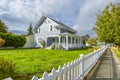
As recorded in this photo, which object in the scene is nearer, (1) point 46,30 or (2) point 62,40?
(2) point 62,40

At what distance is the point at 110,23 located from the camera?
32.0 meters

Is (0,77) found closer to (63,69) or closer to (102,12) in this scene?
(63,69)

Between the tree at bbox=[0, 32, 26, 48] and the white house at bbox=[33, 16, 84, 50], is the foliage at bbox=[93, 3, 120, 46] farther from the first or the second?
the tree at bbox=[0, 32, 26, 48]

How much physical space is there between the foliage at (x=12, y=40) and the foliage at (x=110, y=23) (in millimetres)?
17999

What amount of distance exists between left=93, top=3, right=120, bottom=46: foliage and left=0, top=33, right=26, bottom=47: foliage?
17999 millimetres

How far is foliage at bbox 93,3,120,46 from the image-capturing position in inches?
1193

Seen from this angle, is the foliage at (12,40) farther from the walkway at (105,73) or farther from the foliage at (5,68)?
the foliage at (5,68)

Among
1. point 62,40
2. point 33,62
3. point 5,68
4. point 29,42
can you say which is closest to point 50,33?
point 62,40

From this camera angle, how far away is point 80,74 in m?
8.98

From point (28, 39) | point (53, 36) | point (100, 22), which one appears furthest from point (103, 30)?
point (28, 39)

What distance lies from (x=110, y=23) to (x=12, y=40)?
22285 mm

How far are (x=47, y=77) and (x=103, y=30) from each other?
31486 millimetres

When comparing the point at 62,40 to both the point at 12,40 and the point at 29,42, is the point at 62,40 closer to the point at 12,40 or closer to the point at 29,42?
the point at 29,42

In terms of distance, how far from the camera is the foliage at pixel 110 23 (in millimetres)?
30312
